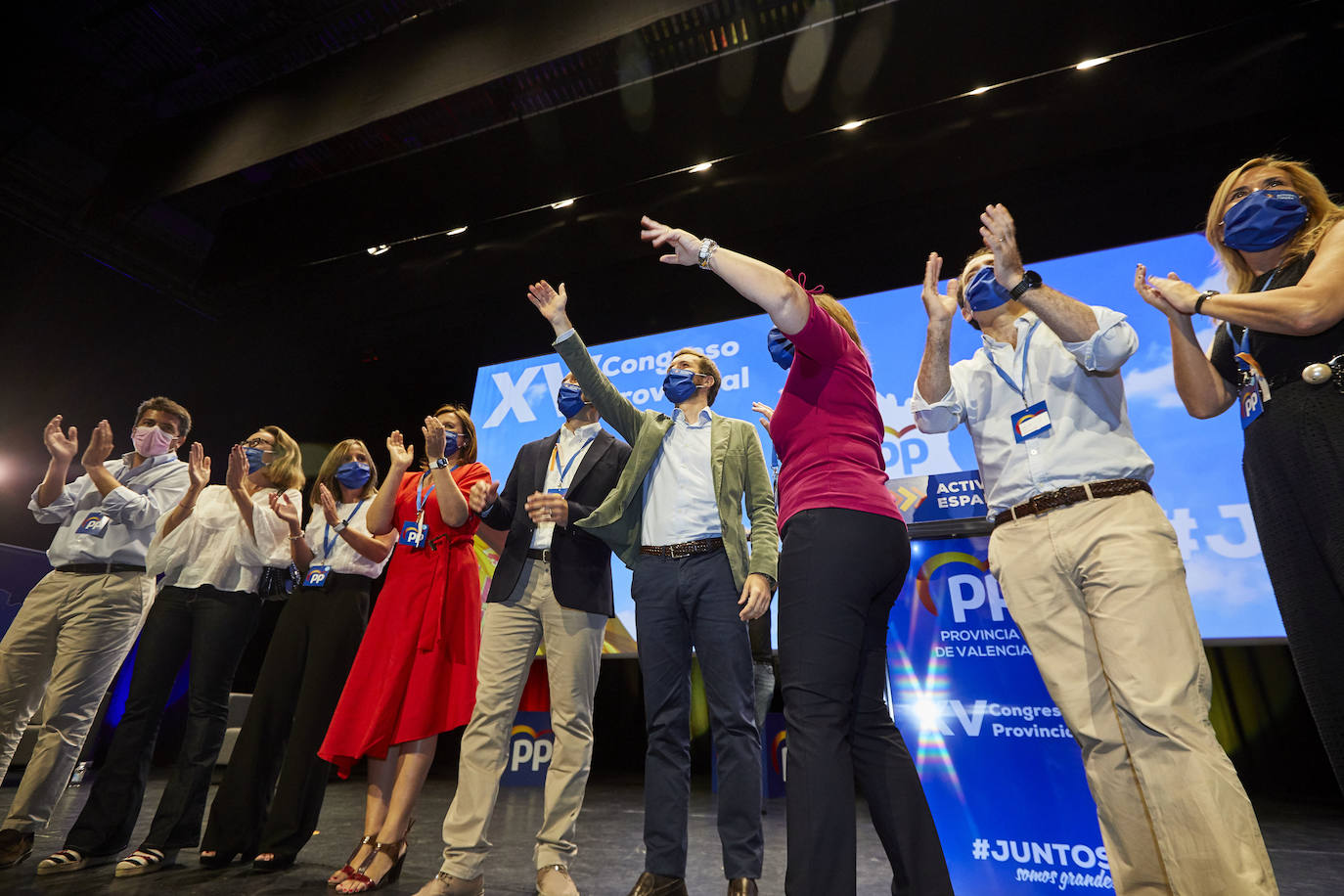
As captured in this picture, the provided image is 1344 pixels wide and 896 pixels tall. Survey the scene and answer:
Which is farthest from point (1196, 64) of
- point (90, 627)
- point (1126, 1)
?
point (90, 627)

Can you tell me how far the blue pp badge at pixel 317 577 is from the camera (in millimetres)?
2654

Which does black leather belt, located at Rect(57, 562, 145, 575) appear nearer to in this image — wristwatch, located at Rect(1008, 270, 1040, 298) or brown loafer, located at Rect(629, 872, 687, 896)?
brown loafer, located at Rect(629, 872, 687, 896)

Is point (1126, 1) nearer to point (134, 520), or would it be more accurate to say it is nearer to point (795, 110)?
point (795, 110)

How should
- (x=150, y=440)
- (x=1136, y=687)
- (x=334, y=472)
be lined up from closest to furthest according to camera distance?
1. (x=1136, y=687)
2. (x=334, y=472)
3. (x=150, y=440)

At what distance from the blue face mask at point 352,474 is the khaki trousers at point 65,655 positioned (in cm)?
Result: 94

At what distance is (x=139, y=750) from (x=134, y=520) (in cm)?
91

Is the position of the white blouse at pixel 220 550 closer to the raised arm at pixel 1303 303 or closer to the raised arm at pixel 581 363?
the raised arm at pixel 581 363

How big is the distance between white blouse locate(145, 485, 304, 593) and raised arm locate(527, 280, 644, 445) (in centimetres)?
142

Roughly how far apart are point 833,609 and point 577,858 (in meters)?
1.80

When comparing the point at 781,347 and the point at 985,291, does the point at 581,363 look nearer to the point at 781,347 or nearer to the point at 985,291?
the point at 781,347

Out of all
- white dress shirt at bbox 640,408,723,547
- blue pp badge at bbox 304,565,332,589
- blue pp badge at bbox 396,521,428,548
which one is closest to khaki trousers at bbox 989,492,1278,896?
white dress shirt at bbox 640,408,723,547

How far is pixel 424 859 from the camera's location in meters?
2.56

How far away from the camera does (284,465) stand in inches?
121

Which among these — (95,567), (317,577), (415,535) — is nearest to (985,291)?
(415,535)
